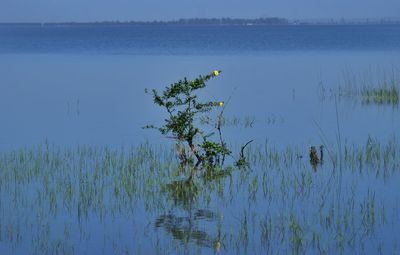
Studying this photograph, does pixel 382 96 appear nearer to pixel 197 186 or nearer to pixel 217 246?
pixel 197 186

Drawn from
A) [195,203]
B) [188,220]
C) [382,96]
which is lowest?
[188,220]

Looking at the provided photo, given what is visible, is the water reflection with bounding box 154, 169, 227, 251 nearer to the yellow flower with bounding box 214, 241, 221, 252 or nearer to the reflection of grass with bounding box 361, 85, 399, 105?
the yellow flower with bounding box 214, 241, 221, 252

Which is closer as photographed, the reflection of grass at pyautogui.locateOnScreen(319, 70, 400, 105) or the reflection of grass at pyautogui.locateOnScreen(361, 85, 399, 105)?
the reflection of grass at pyautogui.locateOnScreen(361, 85, 399, 105)

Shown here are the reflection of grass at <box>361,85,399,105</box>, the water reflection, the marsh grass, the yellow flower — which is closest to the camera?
the yellow flower

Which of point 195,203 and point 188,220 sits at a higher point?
point 195,203

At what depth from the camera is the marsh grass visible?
8.52 m

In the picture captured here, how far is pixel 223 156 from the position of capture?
1213 centimetres

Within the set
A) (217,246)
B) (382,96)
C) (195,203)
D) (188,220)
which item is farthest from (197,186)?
(382,96)

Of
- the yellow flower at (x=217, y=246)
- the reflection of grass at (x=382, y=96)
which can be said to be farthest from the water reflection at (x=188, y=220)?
the reflection of grass at (x=382, y=96)

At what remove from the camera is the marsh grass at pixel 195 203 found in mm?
8523

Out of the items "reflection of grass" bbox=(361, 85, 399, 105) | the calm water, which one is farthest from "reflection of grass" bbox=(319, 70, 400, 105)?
the calm water

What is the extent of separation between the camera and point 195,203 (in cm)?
1014

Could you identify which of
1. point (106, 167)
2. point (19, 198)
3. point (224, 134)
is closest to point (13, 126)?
point (224, 134)

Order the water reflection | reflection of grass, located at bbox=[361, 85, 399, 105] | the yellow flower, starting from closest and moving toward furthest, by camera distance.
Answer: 1. the yellow flower
2. the water reflection
3. reflection of grass, located at bbox=[361, 85, 399, 105]
